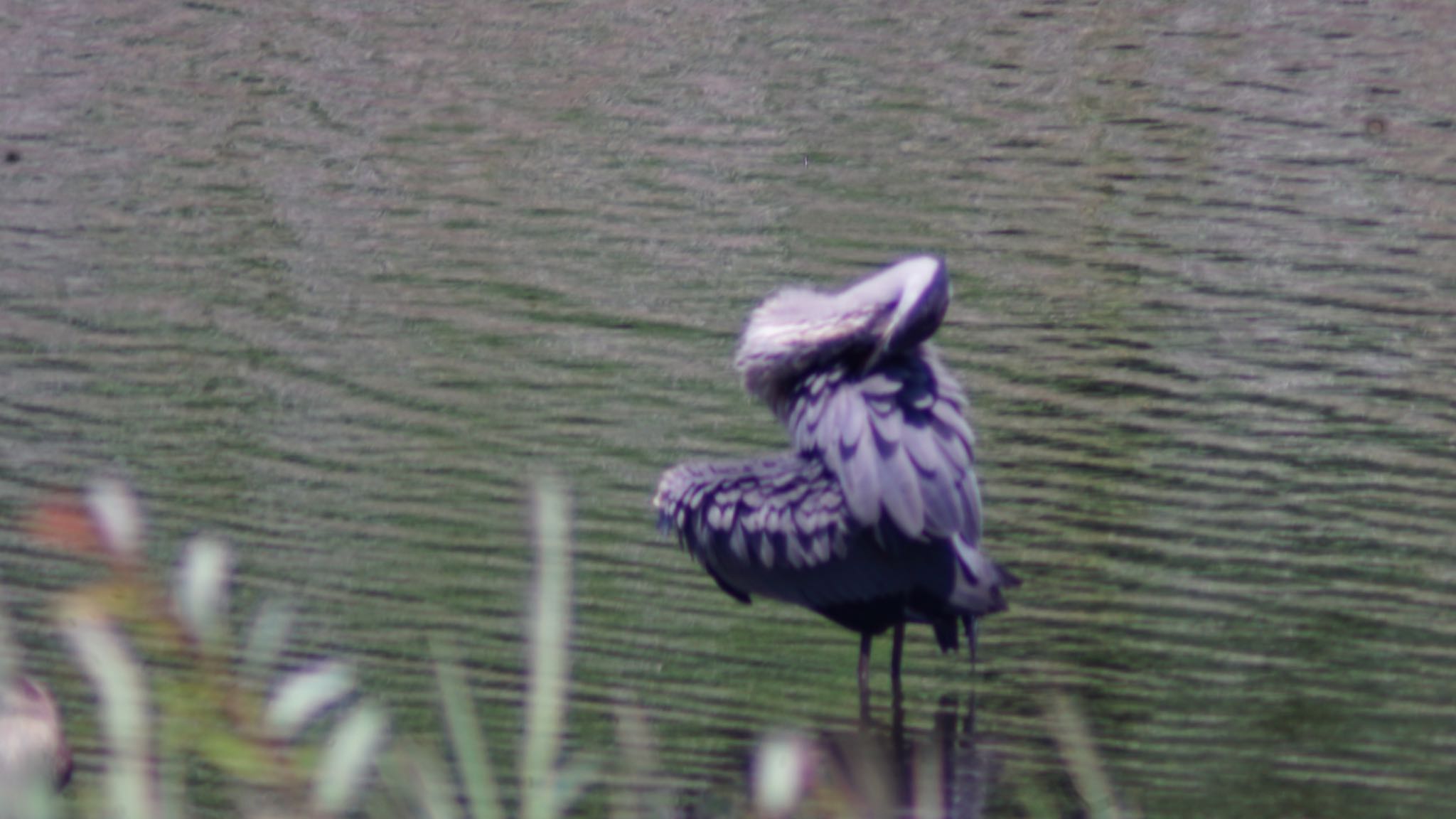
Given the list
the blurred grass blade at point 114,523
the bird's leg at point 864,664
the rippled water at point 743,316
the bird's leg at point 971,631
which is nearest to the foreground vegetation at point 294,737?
the blurred grass blade at point 114,523

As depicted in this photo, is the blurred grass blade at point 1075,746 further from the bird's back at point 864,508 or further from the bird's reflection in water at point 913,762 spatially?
the bird's back at point 864,508

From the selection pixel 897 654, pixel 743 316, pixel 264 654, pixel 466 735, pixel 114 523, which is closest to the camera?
pixel 114 523

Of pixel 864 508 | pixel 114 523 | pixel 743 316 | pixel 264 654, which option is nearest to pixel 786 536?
pixel 864 508

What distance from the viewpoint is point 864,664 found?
177 inches

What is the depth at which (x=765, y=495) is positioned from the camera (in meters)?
4.46

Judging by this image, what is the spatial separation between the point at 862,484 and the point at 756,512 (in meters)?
0.30

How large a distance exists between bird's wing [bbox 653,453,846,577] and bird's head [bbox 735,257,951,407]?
0.21 meters

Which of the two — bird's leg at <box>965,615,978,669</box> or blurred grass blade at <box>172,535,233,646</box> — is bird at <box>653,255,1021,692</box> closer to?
bird's leg at <box>965,615,978,669</box>

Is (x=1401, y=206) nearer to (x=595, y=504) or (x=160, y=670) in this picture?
(x=595, y=504)

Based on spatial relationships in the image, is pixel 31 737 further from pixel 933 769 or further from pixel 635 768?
pixel 933 769

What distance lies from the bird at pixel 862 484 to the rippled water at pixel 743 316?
239mm

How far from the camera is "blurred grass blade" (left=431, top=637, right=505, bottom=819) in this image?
67.3 inches

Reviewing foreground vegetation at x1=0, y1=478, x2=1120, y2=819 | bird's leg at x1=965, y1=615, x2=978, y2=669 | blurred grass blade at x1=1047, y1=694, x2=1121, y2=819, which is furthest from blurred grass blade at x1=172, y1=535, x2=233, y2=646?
bird's leg at x1=965, y1=615, x2=978, y2=669

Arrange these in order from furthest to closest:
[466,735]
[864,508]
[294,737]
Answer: [864,508]
[294,737]
[466,735]
